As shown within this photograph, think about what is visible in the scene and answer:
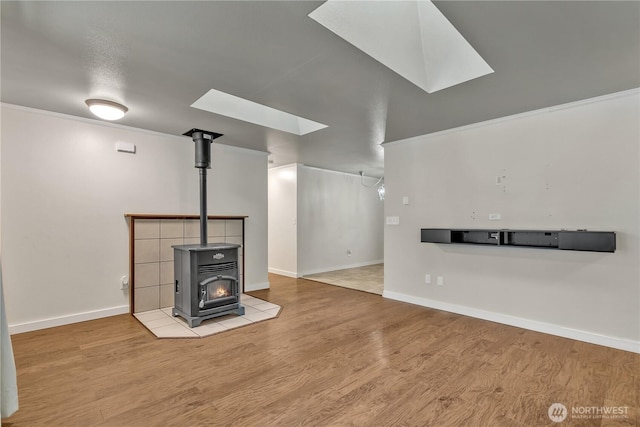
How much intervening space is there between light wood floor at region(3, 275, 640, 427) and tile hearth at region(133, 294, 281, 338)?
0.13 m

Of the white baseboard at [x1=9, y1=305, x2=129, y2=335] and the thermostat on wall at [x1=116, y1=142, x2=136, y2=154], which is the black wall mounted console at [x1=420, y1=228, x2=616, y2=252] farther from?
the white baseboard at [x1=9, y1=305, x2=129, y2=335]

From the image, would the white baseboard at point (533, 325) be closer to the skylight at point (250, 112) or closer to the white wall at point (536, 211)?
the white wall at point (536, 211)

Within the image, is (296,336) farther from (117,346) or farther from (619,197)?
(619,197)

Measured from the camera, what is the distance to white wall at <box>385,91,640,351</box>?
2820mm

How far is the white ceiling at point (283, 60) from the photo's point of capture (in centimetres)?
175

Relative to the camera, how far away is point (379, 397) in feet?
6.70

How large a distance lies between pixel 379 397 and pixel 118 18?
2.83 meters

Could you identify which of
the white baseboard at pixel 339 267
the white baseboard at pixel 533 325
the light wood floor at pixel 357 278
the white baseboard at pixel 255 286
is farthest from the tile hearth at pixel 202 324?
the white baseboard at pixel 339 267

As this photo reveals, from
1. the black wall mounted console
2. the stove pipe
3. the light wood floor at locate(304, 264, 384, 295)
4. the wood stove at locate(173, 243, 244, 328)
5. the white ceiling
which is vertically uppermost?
the white ceiling

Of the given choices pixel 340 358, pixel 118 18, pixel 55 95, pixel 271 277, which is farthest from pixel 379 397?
pixel 271 277

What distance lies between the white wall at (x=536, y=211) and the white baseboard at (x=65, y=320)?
12.2ft

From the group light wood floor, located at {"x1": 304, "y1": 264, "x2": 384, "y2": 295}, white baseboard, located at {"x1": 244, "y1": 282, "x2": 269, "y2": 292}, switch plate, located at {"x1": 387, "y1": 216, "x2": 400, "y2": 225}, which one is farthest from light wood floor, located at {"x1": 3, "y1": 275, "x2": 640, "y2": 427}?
light wood floor, located at {"x1": 304, "y1": 264, "x2": 384, "y2": 295}

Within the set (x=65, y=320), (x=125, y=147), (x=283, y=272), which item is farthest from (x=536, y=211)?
(x=65, y=320)

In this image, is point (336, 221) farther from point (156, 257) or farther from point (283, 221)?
point (156, 257)
